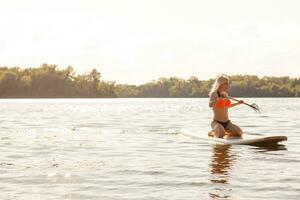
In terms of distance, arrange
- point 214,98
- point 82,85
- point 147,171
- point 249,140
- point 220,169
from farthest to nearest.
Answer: point 82,85, point 214,98, point 249,140, point 220,169, point 147,171

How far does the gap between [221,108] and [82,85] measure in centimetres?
12580

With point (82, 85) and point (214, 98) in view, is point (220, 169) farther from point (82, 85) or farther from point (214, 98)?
point (82, 85)

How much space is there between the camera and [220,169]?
35.7ft

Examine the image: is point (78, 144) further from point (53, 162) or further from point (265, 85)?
point (265, 85)

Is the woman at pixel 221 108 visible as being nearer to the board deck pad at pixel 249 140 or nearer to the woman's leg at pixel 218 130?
the woman's leg at pixel 218 130

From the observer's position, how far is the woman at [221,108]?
15070 mm

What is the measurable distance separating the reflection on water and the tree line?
384 feet

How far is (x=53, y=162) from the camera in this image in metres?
12.0

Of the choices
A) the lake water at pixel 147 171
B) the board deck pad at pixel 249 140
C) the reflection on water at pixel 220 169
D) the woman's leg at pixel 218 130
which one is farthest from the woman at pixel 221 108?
the reflection on water at pixel 220 169

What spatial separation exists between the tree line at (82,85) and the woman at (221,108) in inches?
4542

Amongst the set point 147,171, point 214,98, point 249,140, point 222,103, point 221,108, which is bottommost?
point 147,171

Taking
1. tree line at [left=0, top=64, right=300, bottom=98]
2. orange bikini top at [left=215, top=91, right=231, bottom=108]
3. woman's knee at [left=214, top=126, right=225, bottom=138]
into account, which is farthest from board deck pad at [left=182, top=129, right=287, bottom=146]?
tree line at [left=0, top=64, right=300, bottom=98]

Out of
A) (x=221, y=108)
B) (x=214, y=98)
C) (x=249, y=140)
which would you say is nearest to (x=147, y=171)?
(x=249, y=140)

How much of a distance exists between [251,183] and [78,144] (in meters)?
8.13
